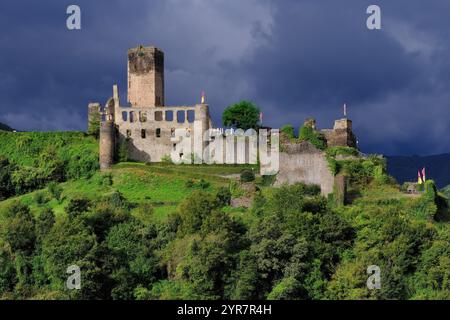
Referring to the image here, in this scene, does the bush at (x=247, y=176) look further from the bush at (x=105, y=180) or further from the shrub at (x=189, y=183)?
the bush at (x=105, y=180)

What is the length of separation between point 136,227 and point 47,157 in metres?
16.9

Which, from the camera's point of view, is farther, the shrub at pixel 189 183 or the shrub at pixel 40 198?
the shrub at pixel 40 198

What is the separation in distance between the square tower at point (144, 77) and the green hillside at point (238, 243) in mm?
12305

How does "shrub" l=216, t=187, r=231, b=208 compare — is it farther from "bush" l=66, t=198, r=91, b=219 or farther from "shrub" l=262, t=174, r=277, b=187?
"bush" l=66, t=198, r=91, b=219

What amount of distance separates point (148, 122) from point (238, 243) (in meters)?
20.5

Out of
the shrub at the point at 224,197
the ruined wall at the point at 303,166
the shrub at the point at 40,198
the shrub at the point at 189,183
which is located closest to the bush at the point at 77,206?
the shrub at the point at 40,198

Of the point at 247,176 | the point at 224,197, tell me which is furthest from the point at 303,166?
the point at 224,197

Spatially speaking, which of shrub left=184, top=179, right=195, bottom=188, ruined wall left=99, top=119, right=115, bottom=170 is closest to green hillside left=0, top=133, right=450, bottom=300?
shrub left=184, top=179, right=195, bottom=188

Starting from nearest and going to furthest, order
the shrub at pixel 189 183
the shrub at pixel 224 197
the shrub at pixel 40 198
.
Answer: the shrub at pixel 224 197, the shrub at pixel 189 183, the shrub at pixel 40 198

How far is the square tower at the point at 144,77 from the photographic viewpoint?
303ft

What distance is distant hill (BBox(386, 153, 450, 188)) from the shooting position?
165m

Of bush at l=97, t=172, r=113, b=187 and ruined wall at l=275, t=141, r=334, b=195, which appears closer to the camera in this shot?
ruined wall at l=275, t=141, r=334, b=195
